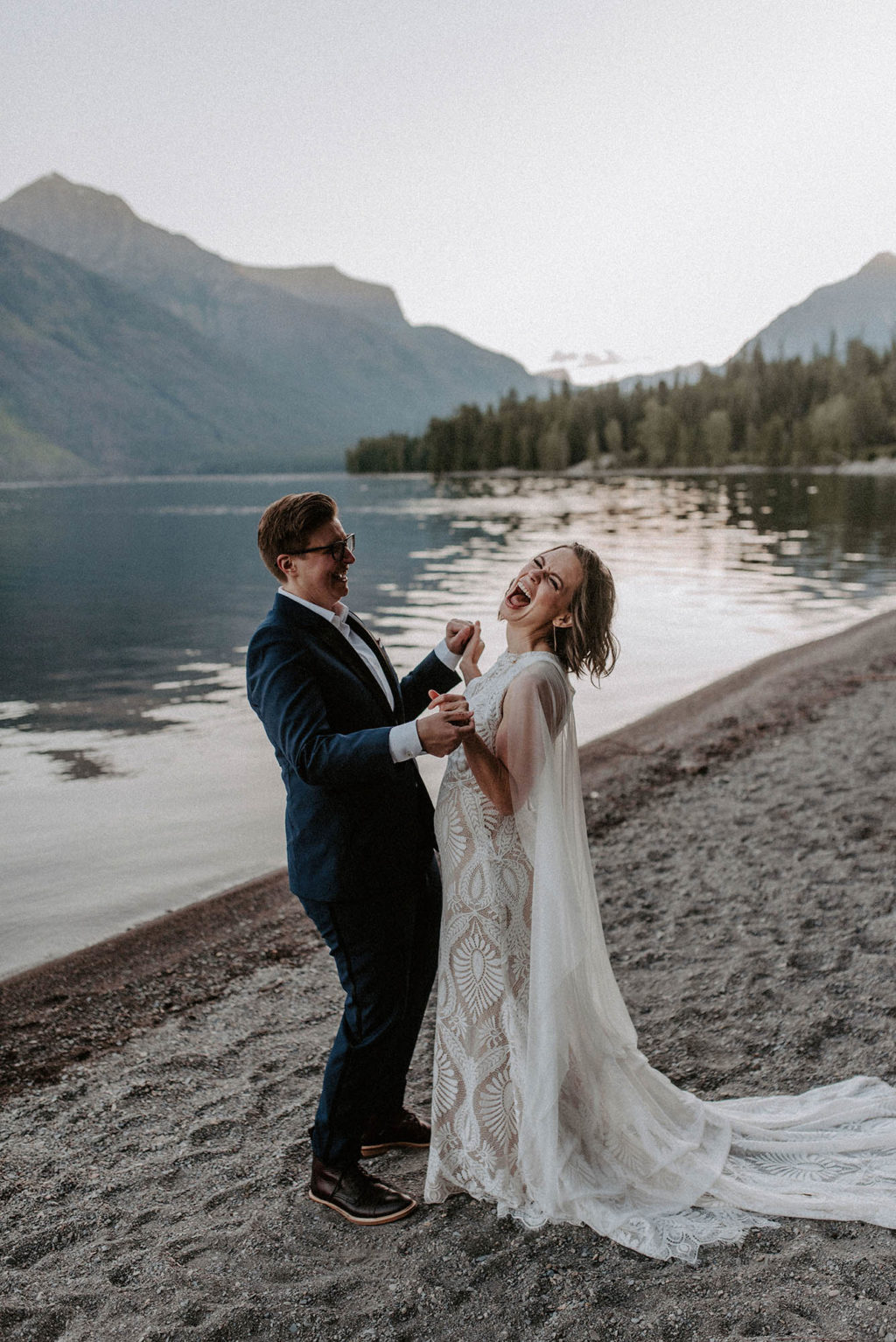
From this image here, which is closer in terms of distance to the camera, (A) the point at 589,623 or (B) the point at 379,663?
(A) the point at 589,623

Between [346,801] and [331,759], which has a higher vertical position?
[331,759]

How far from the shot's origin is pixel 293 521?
10.4 feet

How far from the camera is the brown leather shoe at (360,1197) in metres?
3.52

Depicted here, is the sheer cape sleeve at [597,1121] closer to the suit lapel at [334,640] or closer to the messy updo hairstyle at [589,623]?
the messy updo hairstyle at [589,623]

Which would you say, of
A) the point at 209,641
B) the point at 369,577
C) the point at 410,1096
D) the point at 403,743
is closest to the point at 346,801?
the point at 403,743

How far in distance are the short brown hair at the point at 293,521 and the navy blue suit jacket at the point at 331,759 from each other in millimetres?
182

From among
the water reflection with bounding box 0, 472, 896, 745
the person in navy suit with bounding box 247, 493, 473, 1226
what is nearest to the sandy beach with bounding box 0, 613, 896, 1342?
the person in navy suit with bounding box 247, 493, 473, 1226

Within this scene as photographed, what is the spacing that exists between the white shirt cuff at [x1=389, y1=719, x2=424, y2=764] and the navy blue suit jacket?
2cm

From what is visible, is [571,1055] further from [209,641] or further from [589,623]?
[209,641]

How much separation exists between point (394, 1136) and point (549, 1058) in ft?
4.19

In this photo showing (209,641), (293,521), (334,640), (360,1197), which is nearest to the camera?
(293,521)

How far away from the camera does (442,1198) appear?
3496mm

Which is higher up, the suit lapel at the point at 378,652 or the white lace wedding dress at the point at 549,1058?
the suit lapel at the point at 378,652

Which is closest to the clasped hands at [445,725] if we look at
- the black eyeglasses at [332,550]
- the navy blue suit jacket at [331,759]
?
the navy blue suit jacket at [331,759]
